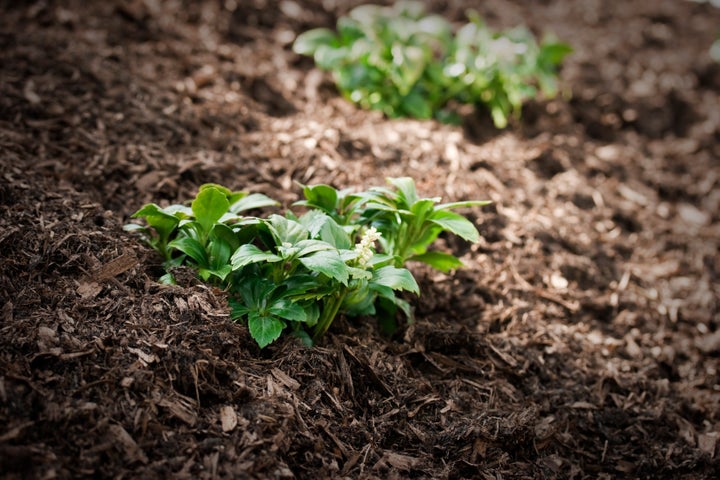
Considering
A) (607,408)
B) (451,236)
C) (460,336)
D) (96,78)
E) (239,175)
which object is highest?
(96,78)

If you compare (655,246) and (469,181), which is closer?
(469,181)

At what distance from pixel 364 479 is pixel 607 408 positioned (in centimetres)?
124

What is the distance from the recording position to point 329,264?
193 cm

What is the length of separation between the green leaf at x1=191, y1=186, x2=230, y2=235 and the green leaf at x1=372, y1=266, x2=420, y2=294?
626mm

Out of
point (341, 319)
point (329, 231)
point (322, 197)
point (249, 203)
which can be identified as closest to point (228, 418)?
point (341, 319)

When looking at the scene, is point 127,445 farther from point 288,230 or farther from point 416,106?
point 416,106

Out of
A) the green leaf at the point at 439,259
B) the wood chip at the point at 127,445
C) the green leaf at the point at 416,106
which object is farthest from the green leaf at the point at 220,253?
the green leaf at the point at 416,106

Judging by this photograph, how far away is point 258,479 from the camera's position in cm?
181

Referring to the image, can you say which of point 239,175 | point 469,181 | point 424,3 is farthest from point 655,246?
point 424,3

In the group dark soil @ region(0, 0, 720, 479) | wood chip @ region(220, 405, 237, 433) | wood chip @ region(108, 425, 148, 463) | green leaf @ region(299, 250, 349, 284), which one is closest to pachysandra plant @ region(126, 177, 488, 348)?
green leaf @ region(299, 250, 349, 284)

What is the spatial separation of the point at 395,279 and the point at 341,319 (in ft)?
1.43

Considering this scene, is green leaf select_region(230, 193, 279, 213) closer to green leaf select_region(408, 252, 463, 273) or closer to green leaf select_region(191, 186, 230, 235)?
green leaf select_region(191, 186, 230, 235)

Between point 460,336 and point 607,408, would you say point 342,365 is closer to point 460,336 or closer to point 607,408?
point 460,336

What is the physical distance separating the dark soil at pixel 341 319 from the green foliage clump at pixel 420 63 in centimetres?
18
